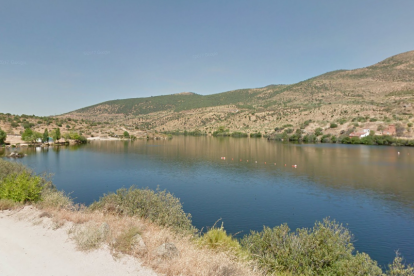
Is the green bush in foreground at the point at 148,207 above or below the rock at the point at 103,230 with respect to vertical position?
below

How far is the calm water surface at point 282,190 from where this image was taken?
16.2 m

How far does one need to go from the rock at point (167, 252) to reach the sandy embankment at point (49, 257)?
57cm

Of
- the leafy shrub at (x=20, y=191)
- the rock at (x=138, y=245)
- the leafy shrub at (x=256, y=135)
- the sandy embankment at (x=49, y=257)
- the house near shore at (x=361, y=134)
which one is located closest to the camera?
the sandy embankment at (x=49, y=257)

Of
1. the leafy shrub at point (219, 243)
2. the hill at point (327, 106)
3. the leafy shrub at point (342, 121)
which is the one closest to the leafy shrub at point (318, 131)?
the hill at point (327, 106)

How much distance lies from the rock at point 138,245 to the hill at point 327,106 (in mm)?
79937

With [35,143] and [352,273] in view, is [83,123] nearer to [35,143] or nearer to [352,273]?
[35,143]

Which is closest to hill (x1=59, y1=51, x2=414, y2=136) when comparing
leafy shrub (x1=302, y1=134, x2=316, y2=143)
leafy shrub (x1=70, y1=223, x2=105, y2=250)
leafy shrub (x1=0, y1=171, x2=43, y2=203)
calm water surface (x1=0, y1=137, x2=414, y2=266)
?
leafy shrub (x1=302, y1=134, x2=316, y2=143)

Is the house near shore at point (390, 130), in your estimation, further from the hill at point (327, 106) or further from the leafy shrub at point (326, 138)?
the leafy shrub at point (326, 138)

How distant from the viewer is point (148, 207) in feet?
41.5

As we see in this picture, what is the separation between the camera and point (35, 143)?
63375mm

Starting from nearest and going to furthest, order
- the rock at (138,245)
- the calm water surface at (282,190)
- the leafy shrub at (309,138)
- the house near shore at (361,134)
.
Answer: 1. the rock at (138,245)
2. the calm water surface at (282,190)
3. the house near shore at (361,134)
4. the leafy shrub at (309,138)

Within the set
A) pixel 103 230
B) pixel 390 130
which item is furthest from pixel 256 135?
pixel 103 230

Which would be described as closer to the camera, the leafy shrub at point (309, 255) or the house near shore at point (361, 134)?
the leafy shrub at point (309, 255)

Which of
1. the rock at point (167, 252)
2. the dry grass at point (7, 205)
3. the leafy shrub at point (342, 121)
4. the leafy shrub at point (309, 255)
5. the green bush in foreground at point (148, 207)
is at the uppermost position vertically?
the leafy shrub at point (342, 121)
